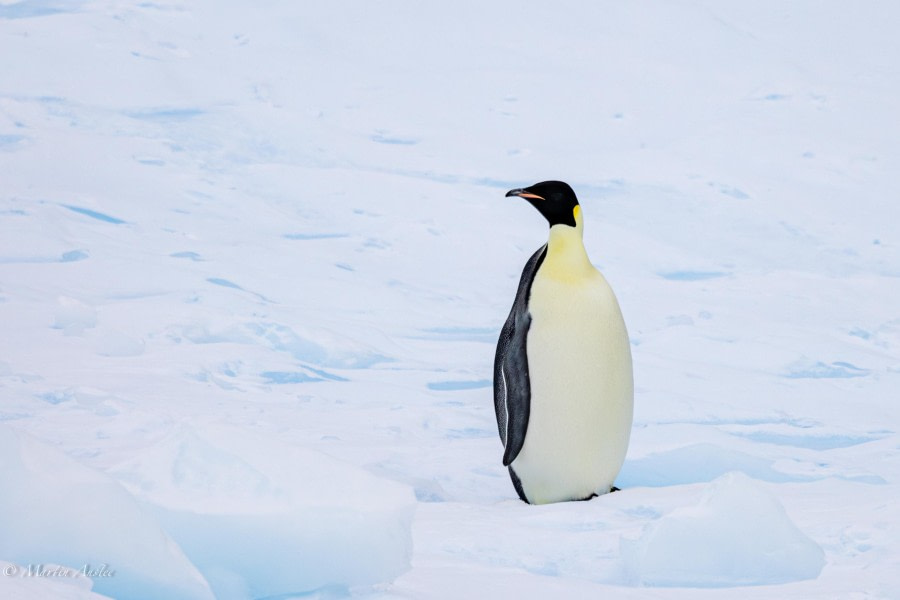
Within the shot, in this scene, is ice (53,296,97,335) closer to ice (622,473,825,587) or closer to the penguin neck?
the penguin neck

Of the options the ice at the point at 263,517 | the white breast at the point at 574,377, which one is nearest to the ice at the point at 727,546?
the ice at the point at 263,517

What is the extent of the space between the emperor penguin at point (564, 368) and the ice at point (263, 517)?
1.36 metres

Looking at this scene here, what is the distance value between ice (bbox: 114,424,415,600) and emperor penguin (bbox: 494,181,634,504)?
4.46 feet

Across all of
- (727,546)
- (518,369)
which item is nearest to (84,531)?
(727,546)

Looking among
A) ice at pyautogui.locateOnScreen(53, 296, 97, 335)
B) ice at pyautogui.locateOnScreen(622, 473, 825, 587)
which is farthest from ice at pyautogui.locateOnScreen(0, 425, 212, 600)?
ice at pyautogui.locateOnScreen(53, 296, 97, 335)

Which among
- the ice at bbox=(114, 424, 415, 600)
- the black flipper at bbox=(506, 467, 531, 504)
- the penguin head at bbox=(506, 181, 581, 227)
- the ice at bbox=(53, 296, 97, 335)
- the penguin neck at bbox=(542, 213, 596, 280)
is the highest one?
the penguin head at bbox=(506, 181, 581, 227)

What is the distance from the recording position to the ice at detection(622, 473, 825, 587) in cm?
250

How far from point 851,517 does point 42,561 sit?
186 cm

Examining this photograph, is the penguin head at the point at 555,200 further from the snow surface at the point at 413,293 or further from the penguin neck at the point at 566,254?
the snow surface at the point at 413,293

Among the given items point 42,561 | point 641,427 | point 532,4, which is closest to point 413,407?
point 641,427

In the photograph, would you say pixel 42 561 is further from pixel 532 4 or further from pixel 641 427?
pixel 532 4

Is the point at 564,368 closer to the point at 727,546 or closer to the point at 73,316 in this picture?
the point at 727,546

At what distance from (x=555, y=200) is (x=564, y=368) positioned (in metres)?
0.50

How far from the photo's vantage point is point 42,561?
181 centimetres
